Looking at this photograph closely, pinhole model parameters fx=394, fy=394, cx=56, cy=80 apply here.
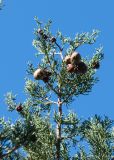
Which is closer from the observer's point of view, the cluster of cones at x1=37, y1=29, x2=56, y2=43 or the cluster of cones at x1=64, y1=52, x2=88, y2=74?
the cluster of cones at x1=64, y1=52, x2=88, y2=74

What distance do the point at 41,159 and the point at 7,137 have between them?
77.8 inches

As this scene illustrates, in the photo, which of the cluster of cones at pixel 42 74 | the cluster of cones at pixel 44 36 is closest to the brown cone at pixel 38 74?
the cluster of cones at pixel 42 74

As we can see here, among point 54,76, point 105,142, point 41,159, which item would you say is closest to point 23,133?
point 41,159

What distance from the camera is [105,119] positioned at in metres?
13.3

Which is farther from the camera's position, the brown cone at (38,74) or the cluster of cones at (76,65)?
the brown cone at (38,74)

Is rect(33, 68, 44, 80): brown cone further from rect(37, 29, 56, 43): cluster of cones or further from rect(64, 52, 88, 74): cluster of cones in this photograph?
rect(37, 29, 56, 43): cluster of cones

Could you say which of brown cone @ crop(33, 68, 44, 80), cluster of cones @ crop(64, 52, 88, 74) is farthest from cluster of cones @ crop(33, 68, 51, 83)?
cluster of cones @ crop(64, 52, 88, 74)

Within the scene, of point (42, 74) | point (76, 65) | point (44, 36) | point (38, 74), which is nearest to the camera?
point (76, 65)

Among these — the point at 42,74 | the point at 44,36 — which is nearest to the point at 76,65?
the point at 42,74

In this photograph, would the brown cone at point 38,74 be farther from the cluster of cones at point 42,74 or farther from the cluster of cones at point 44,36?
the cluster of cones at point 44,36

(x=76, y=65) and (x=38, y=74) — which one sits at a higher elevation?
(x=38, y=74)

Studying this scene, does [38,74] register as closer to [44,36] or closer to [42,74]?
[42,74]

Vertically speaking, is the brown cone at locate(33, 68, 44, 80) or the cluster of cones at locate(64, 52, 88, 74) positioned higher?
the brown cone at locate(33, 68, 44, 80)

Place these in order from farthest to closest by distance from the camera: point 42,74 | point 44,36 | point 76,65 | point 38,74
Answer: point 44,36 → point 42,74 → point 38,74 → point 76,65
